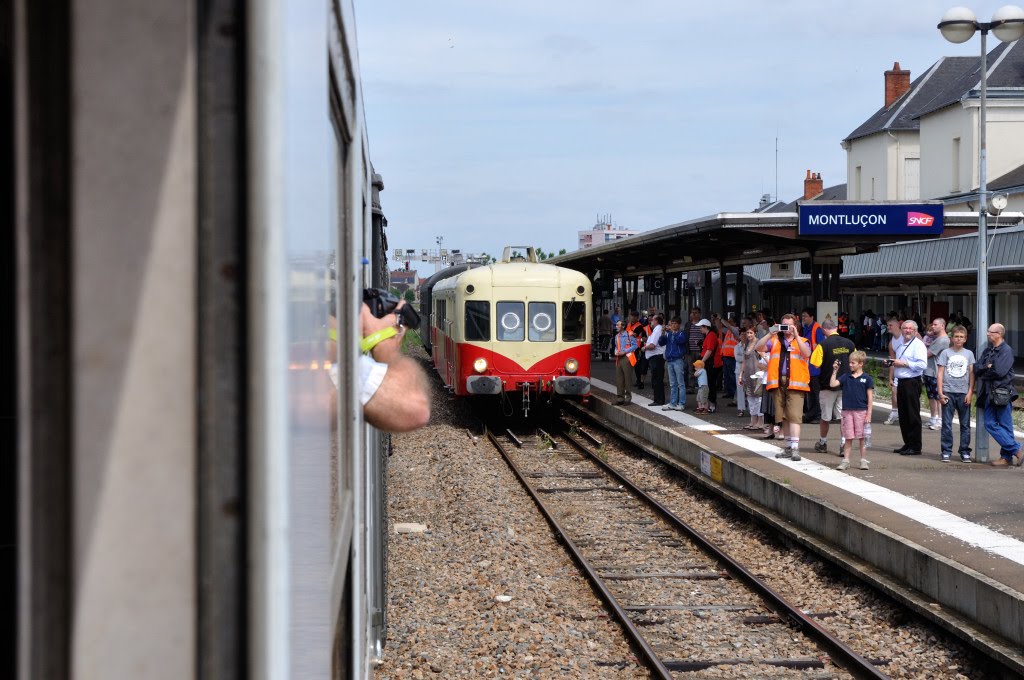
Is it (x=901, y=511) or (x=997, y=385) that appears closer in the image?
(x=901, y=511)

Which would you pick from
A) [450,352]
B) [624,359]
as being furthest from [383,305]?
[624,359]

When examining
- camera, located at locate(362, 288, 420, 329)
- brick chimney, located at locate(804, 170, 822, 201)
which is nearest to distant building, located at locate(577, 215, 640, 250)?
brick chimney, located at locate(804, 170, 822, 201)

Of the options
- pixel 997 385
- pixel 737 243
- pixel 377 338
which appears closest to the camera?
pixel 377 338

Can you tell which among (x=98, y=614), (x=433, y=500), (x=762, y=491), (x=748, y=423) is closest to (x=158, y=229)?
(x=98, y=614)

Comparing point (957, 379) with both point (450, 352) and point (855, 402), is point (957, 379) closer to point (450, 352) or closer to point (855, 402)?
point (855, 402)

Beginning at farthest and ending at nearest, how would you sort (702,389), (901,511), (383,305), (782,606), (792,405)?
(702,389) < (792,405) < (901,511) < (782,606) < (383,305)

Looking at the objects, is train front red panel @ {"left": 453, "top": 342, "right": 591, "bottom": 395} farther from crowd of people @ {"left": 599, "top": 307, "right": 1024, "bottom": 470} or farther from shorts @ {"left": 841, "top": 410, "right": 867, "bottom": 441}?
shorts @ {"left": 841, "top": 410, "right": 867, "bottom": 441}

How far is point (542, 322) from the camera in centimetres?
2006

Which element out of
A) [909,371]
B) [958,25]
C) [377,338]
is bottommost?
[909,371]

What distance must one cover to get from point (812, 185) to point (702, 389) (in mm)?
56237

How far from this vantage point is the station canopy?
16.9 metres

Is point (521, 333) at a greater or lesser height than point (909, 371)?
greater

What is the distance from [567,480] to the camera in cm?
1545

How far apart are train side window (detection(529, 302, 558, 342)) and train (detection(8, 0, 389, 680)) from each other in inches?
742
